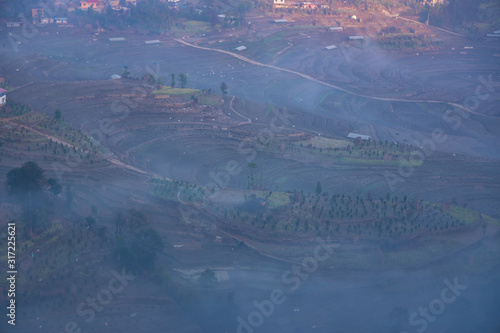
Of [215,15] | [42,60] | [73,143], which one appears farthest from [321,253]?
[215,15]

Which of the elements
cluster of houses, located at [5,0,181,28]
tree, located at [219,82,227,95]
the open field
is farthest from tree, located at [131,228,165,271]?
cluster of houses, located at [5,0,181,28]

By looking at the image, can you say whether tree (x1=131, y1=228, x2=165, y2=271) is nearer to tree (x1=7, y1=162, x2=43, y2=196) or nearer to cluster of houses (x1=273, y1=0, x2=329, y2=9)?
tree (x1=7, y1=162, x2=43, y2=196)

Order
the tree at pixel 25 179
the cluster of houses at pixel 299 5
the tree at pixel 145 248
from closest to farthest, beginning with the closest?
the tree at pixel 145 248 → the tree at pixel 25 179 → the cluster of houses at pixel 299 5

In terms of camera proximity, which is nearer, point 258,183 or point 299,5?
point 258,183

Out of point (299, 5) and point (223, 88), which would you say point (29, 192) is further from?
point (299, 5)

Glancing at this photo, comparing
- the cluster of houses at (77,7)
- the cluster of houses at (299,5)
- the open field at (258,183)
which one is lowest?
the open field at (258,183)

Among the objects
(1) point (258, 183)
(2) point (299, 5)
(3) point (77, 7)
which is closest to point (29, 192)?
(1) point (258, 183)

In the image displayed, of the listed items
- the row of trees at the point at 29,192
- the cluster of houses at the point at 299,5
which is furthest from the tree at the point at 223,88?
the cluster of houses at the point at 299,5

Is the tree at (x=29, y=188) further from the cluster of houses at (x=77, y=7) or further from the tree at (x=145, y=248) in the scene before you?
the cluster of houses at (x=77, y=7)

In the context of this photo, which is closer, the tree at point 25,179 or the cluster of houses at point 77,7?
the tree at point 25,179

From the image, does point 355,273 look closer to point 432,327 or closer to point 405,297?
point 405,297

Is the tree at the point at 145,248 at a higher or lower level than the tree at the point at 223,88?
lower
